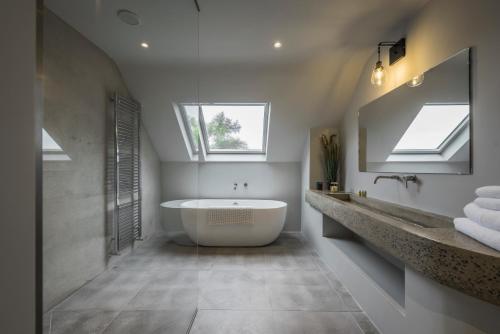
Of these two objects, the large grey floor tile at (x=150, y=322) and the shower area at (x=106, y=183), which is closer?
the shower area at (x=106, y=183)

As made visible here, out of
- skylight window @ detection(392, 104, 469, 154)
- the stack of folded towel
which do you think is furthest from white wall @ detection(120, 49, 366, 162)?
the stack of folded towel

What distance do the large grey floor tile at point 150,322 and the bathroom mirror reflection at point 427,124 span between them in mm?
2324

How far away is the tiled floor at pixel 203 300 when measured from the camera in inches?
64.1

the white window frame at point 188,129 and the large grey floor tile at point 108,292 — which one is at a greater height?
the white window frame at point 188,129

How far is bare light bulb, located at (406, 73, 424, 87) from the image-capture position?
185 centimetres

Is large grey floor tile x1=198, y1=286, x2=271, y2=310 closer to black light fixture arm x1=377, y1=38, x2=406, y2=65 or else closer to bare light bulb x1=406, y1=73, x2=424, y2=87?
bare light bulb x1=406, y1=73, x2=424, y2=87

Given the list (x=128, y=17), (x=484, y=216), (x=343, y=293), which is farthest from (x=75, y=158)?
(x=343, y=293)

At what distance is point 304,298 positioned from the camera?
81.0 inches

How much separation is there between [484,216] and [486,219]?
16 mm

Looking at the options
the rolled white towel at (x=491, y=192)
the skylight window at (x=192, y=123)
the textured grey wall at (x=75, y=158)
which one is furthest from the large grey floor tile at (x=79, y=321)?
the skylight window at (x=192, y=123)

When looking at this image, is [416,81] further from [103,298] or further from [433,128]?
[103,298]

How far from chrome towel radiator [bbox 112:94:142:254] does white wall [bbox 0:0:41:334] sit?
1.28m

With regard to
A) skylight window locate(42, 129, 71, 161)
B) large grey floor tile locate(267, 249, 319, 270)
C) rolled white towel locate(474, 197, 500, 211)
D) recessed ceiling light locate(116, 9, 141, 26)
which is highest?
recessed ceiling light locate(116, 9, 141, 26)

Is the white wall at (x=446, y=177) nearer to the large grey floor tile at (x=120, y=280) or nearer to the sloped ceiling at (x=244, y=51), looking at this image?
the sloped ceiling at (x=244, y=51)
